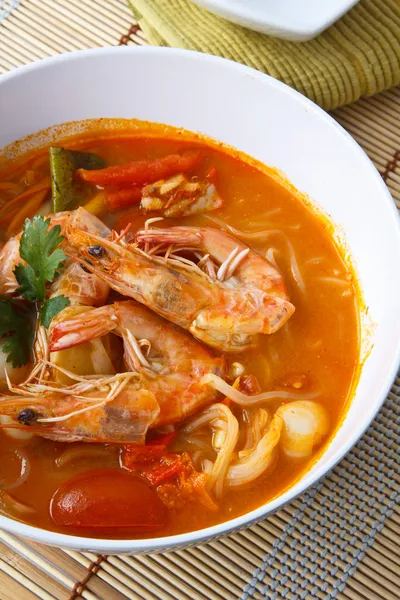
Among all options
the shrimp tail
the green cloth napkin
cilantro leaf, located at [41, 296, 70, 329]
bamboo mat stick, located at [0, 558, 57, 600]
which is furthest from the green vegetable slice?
bamboo mat stick, located at [0, 558, 57, 600]

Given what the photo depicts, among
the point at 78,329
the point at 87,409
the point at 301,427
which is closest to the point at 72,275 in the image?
the point at 78,329

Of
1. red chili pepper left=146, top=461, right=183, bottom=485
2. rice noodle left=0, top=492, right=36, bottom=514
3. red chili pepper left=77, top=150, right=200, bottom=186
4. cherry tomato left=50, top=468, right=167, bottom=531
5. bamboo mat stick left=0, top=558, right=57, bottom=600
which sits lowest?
bamboo mat stick left=0, top=558, right=57, bottom=600

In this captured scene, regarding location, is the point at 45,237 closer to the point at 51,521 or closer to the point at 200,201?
the point at 200,201

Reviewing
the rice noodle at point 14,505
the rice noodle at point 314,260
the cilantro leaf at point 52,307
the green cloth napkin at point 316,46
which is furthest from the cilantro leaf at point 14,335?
the green cloth napkin at point 316,46

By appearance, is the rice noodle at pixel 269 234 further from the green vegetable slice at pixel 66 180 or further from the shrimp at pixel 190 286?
the green vegetable slice at pixel 66 180

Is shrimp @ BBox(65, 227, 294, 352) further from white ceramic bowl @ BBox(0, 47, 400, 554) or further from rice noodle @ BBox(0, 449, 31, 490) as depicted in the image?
rice noodle @ BBox(0, 449, 31, 490)

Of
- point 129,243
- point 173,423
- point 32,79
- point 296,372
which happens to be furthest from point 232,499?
point 32,79

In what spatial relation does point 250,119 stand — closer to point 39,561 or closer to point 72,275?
point 72,275
